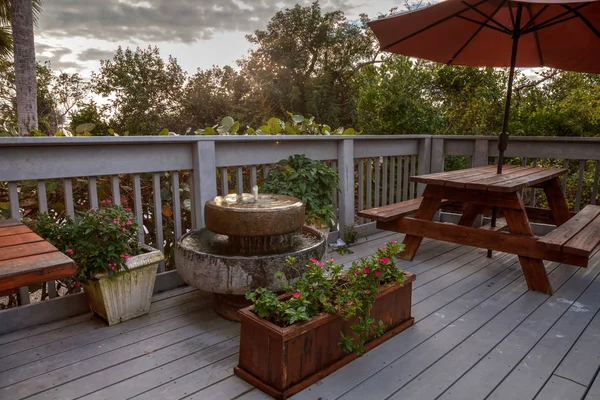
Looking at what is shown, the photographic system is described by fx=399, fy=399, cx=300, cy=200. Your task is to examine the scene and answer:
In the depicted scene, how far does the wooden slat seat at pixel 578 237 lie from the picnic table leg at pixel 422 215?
836 millimetres

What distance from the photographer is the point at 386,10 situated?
18156mm

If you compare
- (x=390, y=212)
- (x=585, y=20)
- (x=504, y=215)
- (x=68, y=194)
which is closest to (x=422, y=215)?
(x=390, y=212)

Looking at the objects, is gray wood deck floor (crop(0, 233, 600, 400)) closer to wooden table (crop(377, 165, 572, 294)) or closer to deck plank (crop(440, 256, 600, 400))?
deck plank (crop(440, 256, 600, 400))

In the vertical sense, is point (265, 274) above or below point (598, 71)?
below

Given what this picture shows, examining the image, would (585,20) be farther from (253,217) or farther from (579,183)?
(253,217)

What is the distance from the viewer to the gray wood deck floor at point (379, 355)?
1634mm

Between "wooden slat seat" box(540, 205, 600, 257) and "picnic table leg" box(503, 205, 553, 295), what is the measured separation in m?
0.18

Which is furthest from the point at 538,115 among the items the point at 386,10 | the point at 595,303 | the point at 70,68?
the point at 70,68

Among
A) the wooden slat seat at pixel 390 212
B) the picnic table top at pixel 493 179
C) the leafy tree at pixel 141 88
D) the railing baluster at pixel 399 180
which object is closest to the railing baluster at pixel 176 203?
the wooden slat seat at pixel 390 212

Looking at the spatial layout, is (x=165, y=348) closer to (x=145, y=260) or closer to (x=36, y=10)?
(x=145, y=260)

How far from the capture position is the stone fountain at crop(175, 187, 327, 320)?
6.87 ft

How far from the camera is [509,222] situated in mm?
2816

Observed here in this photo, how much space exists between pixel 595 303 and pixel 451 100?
615cm

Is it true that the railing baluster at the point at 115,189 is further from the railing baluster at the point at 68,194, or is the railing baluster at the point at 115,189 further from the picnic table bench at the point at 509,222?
the picnic table bench at the point at 509,222
